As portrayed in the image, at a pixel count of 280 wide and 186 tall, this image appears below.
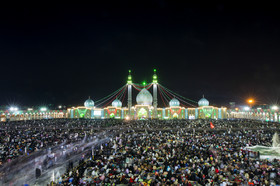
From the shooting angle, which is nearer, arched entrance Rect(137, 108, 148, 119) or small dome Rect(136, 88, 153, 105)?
arched entrance Rect(137, 108, 148, 119)

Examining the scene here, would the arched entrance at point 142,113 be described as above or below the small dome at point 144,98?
below

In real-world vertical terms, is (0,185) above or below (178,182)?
below

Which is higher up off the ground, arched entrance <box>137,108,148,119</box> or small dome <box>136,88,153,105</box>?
small dome <box>136,88,153,105</box>

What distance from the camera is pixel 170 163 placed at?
434 inches

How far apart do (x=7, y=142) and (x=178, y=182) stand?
17.1 m

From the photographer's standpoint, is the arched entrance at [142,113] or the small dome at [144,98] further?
the small dome at [144,98]

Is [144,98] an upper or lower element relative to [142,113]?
upper

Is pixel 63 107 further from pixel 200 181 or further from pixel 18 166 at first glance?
pixel 200 181

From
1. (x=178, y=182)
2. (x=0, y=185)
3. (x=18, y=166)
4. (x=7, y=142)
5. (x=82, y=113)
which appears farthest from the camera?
(x=82, y=113)

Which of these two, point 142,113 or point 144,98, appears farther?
point 144,98

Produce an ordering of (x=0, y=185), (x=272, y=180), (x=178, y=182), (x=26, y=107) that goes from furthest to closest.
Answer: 1. (x=26, y=107)
2. (x=0, y=185)
3. (x=272, y=180)
4. (x=178, y=182)

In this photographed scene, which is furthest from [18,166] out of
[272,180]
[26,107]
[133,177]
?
[26,107]

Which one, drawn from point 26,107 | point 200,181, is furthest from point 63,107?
point 200,181

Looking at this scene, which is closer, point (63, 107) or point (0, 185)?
point (0, 185)
